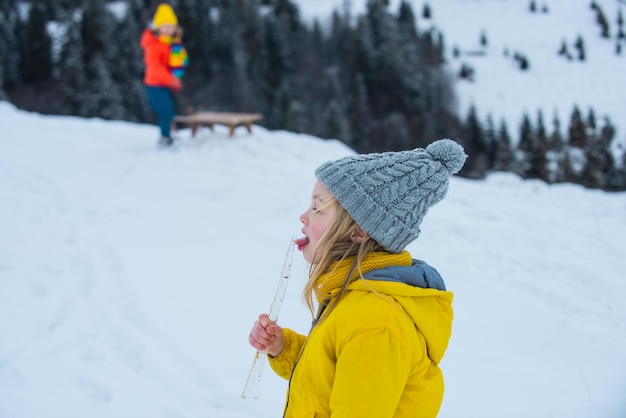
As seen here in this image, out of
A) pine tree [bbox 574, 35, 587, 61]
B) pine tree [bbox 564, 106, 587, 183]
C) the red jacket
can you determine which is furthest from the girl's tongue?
pine tree [bbox 574, 35, 587, 61]

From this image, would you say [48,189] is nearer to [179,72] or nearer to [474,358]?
[179,72]

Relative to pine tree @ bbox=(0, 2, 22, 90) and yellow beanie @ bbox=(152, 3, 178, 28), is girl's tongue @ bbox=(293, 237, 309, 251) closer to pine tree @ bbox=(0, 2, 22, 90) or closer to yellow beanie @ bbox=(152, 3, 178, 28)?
yellow beanie @ bbox=(152, 3, 178, 28)

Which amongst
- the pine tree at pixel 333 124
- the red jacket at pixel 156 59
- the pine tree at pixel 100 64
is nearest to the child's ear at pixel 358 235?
the red jacket at pixel 156 59

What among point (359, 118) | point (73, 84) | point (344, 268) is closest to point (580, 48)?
point (359, 118)

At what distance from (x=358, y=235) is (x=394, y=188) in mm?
190

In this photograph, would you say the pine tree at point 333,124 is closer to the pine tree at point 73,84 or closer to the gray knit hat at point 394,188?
the pine tree at point 73,84

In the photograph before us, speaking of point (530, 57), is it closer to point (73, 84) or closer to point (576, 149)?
point (576, 149)

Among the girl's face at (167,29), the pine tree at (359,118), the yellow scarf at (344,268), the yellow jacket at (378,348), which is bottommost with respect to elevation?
the pine tree at (359,118)

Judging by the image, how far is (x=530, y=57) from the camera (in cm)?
5316

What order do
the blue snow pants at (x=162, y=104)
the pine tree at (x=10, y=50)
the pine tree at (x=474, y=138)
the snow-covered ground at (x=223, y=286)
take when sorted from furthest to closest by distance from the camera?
the pine tree at (x=474, y=138)
the pine tree at (x=10, y=50)
the blue snow pants at (x=162, y=104)
the snow-covered ground at (x=223, y=286)

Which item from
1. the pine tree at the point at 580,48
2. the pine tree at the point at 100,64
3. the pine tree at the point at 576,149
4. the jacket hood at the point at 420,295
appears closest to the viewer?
the jacket hood at the point at 420,295

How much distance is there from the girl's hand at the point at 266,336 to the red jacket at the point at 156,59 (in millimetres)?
6506

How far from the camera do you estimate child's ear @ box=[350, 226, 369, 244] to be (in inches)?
60.7

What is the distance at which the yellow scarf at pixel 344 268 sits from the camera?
1525 millimetres
